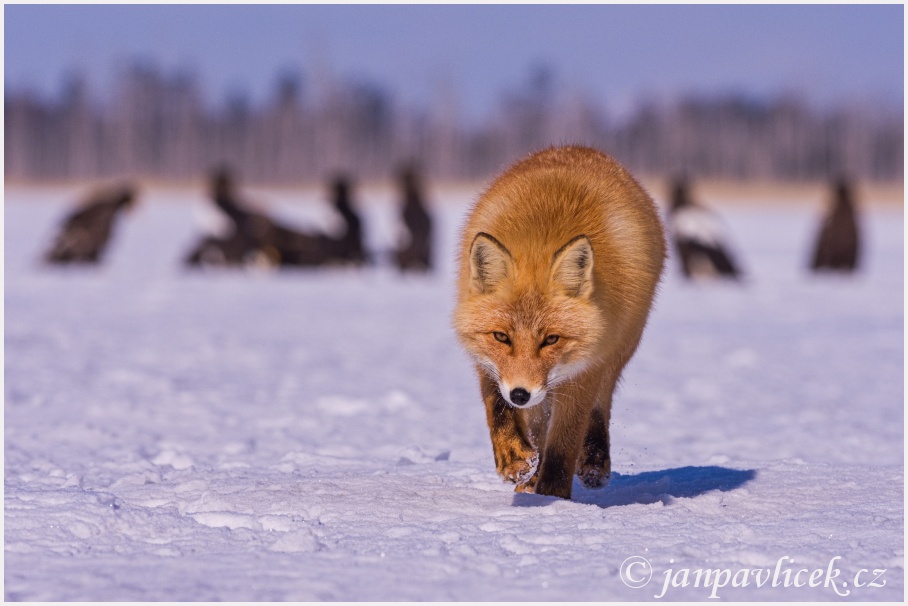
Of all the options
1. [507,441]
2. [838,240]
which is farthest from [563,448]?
[838,240]

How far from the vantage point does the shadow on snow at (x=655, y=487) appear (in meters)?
5.44

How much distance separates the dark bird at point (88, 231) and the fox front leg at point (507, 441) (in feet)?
66.2

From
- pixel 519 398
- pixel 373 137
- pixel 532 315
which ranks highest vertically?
pixel 532 315

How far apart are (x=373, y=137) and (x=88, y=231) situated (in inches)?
3373

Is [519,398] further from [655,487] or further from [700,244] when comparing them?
[700,244]

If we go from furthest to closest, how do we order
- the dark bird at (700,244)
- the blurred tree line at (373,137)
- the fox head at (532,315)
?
the blurred tree line at (373,137) → the dark bird at (700,244) → the fox head at (532,315)

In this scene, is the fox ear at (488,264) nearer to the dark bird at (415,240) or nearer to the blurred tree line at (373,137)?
the dark bird at (415,240)

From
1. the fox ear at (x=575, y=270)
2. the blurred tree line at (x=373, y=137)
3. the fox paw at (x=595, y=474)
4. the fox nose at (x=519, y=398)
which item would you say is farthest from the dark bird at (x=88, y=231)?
the blurred tree line at (x=373, y=137)

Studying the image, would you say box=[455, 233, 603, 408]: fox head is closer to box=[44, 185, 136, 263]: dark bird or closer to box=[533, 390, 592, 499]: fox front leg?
box=[533, 390, 592, 499]: fox front leg

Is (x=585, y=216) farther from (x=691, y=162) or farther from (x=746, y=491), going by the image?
(x=691, y=162)

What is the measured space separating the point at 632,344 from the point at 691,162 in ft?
343

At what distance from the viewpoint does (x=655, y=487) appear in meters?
5.84

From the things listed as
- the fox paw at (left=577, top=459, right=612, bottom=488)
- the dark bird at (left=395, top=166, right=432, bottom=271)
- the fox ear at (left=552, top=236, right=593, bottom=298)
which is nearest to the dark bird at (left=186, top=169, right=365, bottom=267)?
the dark bird at (left=395, top=166, right=432, bottom=271)

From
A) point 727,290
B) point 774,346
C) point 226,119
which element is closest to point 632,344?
point 774,346
